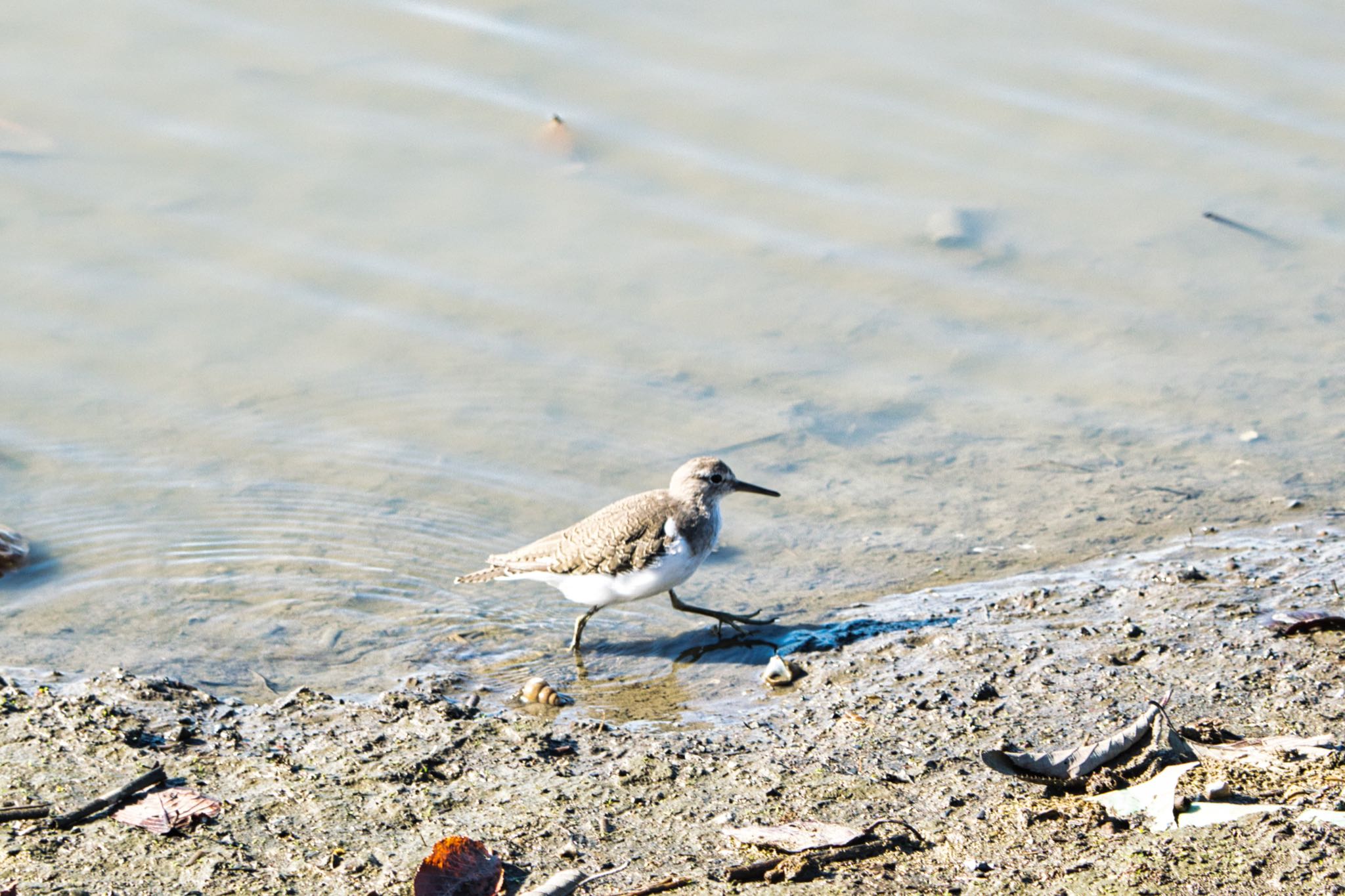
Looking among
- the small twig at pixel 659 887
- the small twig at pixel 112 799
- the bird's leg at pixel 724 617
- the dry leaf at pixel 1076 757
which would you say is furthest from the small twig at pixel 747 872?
the bird's leg at pixel 724 617

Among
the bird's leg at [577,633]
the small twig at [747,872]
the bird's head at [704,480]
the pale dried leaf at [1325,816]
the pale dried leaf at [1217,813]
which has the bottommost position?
the bird's leg at [577,633]

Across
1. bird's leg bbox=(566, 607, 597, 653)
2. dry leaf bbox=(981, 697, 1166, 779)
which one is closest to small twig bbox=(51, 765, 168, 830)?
bird's leg bbox=(566, 607, 597, 653)

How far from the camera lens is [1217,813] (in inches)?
150

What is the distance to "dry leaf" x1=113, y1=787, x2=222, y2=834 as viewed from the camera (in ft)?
13.5

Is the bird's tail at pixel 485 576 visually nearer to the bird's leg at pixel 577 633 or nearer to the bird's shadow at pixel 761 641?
the bird's leg at pixel 577 633

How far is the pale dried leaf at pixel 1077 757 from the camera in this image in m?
4.22

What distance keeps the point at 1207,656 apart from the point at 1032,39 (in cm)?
749

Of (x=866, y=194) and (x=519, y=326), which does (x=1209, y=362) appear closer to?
(x=866, y=194)

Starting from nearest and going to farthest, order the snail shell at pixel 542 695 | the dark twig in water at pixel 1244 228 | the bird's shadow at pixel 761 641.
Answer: the snail shell at pixel 542 695, the bird's shadow at pixel 761 641, the dark twig in water at pixel 1244 228

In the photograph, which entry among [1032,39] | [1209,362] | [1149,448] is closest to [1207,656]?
[1149,448]

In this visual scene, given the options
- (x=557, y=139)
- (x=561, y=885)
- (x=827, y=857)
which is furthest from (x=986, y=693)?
(x=557, y=139)

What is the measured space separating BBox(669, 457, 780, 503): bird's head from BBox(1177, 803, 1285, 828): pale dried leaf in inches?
112

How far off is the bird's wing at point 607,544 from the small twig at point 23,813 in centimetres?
239

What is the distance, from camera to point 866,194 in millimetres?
9906
